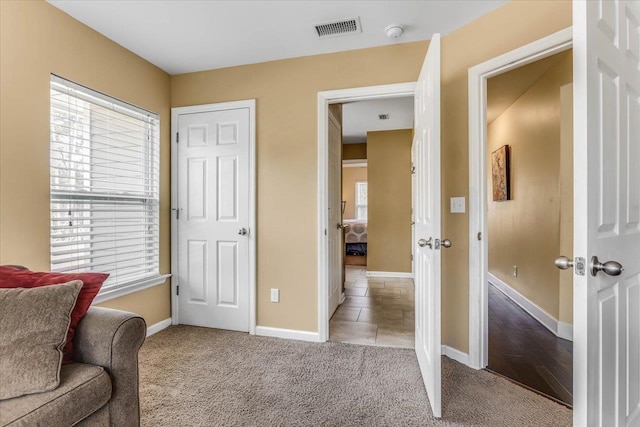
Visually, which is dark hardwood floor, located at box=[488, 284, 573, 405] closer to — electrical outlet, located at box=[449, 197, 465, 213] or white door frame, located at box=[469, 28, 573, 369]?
white door frame, located at box=[469, 28, 573, 369]

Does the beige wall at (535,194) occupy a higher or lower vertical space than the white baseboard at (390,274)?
higher

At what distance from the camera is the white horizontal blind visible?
2.02 metres

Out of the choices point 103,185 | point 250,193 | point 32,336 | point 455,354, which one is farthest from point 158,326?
point 455,354

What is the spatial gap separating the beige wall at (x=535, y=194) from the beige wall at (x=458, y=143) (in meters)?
1.01

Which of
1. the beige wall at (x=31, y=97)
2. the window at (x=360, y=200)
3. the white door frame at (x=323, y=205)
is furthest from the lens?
the window at (x=360, y=200)

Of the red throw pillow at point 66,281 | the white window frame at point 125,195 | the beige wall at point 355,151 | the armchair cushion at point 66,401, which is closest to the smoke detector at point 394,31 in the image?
the white window frame at point 125,195

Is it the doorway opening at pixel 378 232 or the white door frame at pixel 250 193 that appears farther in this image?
the doorway opening at pixel 378 232

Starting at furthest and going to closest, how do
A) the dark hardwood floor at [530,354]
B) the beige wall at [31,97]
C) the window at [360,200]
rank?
the window at [360,200]
the dark hardwood floor at [530,354]
the beige wall at [31,97]

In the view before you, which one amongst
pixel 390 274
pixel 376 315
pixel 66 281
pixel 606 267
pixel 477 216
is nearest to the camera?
pixel 606 267

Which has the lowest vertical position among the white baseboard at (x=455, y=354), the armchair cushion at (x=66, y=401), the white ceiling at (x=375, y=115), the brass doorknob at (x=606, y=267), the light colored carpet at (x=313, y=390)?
the light colored carpet at (x=313, y=390)

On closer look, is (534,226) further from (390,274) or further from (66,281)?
(66,281)

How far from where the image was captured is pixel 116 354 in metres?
1.24

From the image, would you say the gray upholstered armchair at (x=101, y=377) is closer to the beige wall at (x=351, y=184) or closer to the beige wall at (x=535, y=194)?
the beige wall at (x=535, y=194)

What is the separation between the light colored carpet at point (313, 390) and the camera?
1.61m
